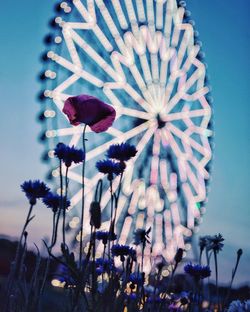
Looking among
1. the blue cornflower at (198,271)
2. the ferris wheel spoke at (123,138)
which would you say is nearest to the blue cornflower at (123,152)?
the blue cornflower at (198,271)

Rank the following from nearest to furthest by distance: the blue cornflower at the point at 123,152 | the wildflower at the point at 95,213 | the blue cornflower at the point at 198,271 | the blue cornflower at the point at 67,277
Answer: the wildflower at the point at 95,213
the blue cornflower at the point at 67,277
the blue cornflower at the point at 123,152
the blue cornflower at the point at 198,271

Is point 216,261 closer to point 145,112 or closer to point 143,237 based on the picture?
point 143,237

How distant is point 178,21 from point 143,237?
8551 mm

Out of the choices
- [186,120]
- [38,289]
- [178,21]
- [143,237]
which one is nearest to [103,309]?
[38,289]

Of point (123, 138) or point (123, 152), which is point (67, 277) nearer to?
point (123, 152)

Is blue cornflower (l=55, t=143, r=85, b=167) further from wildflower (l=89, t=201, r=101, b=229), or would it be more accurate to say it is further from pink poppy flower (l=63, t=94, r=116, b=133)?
wildflower (l=89, t=201, r=101, b=229)

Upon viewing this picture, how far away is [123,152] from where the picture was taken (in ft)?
6.89

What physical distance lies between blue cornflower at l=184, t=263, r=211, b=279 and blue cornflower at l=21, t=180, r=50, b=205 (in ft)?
2.60

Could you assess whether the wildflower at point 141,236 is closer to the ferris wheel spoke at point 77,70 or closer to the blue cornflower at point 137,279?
the blue cornflower at point 137,279

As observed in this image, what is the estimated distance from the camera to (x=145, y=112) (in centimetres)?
888

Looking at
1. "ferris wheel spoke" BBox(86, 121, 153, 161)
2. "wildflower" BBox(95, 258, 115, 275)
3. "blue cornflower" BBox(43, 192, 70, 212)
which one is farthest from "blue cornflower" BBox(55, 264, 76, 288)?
"ferris wheel spoke" BBox(86, 121, 153, 161)

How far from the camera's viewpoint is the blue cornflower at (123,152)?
209 cm

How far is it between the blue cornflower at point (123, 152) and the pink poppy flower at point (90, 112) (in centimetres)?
28

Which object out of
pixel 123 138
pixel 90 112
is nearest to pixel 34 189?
pixel 90 112
